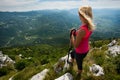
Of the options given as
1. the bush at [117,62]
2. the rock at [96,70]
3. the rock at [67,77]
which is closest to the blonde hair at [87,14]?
the rock at [96,70]

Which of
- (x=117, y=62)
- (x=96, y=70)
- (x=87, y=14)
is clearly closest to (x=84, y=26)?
(x=87, y=14)

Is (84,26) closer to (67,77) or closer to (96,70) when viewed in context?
(67,77)

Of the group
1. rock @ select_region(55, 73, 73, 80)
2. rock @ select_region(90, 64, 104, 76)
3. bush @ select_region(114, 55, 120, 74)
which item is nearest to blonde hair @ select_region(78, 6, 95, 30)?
rock @ select_region(90, 64, 104, 76)

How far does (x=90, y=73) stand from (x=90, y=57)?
2894 millimetres

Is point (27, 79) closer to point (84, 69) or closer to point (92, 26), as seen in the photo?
point (84, 69)

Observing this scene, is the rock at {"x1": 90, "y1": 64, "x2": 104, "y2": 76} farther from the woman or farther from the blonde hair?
the blonde hair

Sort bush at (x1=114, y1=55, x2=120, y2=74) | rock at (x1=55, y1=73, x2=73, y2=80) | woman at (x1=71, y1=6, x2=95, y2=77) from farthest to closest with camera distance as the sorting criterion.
→ bush at (x1=114, y1=55, x2=120, y2=74) → rock at (x1=55, y1=73, x2=73, y2=80) → woman at (x1=71, y1=6, x2=95, y2=77)

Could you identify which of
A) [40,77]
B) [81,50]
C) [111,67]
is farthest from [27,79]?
[81,50]

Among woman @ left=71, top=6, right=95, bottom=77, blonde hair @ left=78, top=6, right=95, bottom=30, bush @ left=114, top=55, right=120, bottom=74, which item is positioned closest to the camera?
woman @ left=71, top=6, right=95, bottom=77

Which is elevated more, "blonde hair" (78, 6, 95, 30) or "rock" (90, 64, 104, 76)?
"blonde hair" (78, 6, 95, 30)

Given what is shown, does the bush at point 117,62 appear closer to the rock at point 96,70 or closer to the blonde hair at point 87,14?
the rock at point 96,70

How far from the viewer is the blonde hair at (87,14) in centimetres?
915

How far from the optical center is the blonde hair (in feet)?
30.0

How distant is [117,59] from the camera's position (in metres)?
14.1
